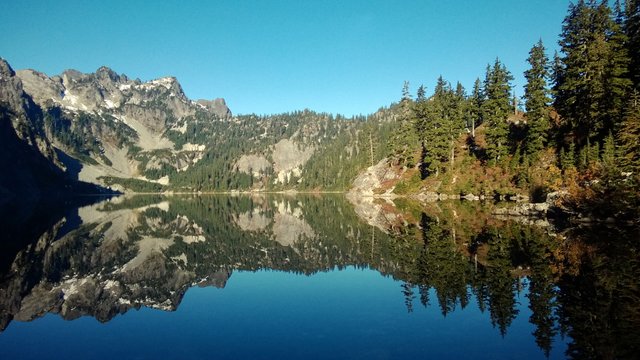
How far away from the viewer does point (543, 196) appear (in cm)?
5600

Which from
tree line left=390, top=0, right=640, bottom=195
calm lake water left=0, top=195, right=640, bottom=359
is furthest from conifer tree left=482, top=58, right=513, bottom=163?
calm lake water left=0, top=195, right=640, bottom=359

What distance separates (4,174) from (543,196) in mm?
203786

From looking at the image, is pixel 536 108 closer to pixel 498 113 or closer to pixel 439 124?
pixel 498 113

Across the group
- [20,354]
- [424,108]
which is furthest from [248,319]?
[424,108]

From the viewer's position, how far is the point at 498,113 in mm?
81625

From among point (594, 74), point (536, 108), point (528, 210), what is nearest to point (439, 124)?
point (536, 108)

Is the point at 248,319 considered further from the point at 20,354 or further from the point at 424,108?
the point at 424,108

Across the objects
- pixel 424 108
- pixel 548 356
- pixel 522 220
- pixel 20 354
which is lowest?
pixel 20 354

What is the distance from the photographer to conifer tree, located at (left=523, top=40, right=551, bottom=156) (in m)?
69.1

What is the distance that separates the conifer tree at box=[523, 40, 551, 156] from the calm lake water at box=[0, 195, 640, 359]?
114 feet

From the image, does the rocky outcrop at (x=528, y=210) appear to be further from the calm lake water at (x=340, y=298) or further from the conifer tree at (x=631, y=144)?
the calm lake water at (x=340, y=298)

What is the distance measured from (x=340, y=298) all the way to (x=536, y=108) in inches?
2502

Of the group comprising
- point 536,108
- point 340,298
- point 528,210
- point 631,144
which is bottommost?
point 340,298

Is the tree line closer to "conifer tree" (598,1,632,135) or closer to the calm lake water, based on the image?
"conifer tree" (598,1,632,135)
